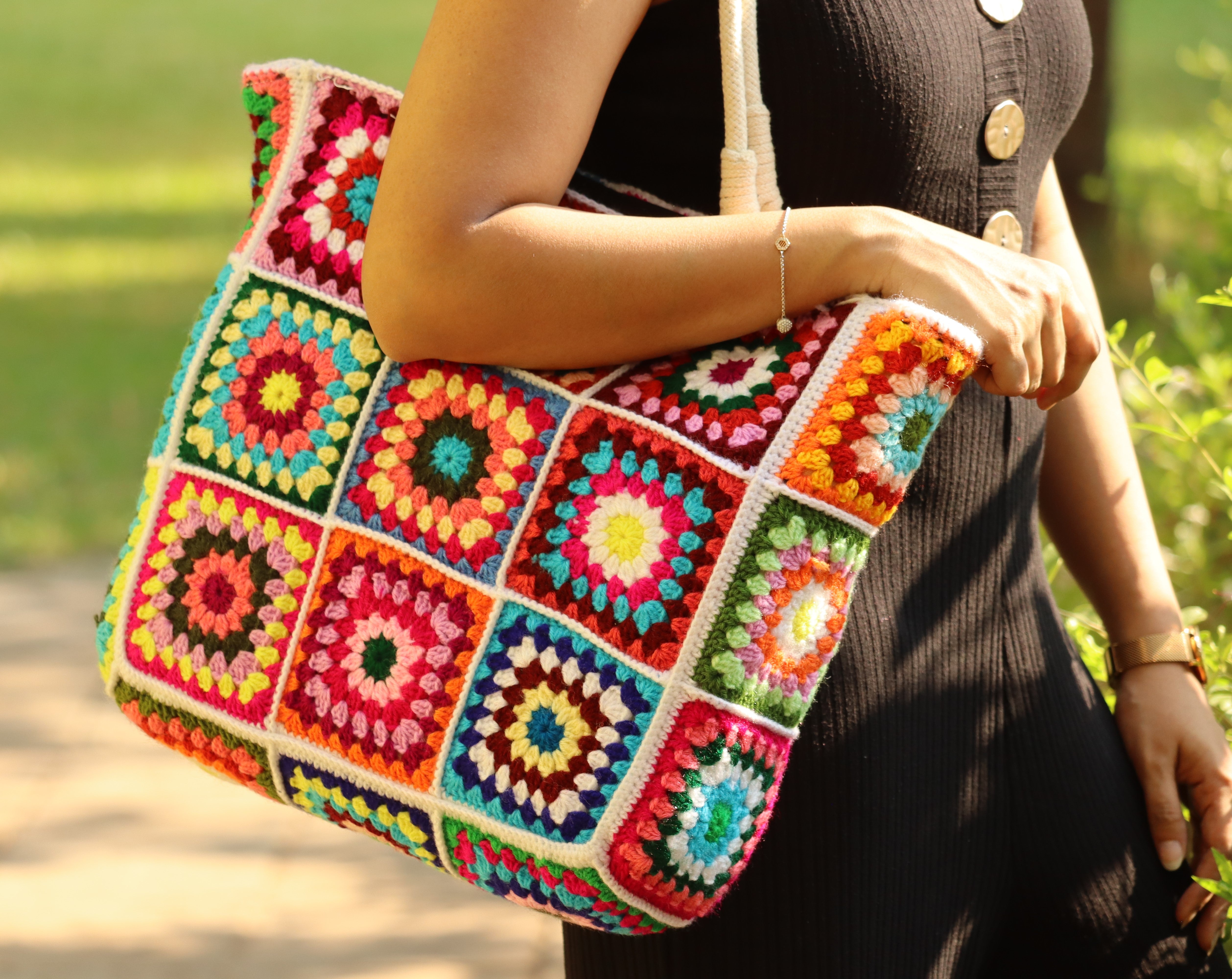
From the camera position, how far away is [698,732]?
3.52 feet

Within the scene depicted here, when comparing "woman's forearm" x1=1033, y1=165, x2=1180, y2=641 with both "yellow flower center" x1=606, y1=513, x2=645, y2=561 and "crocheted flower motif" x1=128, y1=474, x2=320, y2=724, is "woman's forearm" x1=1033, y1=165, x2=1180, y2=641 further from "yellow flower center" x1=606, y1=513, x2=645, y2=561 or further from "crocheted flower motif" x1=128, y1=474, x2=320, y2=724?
"crocheted flower motif" x1=128, y1=474, x2=320, y2=724

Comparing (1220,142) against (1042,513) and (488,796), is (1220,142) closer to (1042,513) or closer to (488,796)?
(1042,513)

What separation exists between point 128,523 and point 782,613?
4.83 meters

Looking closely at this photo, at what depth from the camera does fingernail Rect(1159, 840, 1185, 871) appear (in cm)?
143

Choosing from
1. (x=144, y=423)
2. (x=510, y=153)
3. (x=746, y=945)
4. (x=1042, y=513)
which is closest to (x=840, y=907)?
(x=746, y=945)

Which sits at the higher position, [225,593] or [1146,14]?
[1146,14]

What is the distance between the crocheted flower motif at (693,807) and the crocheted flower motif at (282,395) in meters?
0.39

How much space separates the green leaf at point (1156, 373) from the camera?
162 cm

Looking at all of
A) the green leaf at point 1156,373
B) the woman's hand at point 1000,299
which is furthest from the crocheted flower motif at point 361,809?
the green leaf at point 1156,373

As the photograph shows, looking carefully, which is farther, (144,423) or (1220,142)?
(144,423)

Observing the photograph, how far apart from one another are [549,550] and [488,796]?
210 mm

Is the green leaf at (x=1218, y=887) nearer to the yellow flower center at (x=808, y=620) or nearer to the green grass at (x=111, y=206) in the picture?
the yellow flower center at (x=808, y=620)

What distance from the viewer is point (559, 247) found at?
1078 millimetres

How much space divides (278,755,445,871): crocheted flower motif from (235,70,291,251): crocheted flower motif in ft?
1.63
